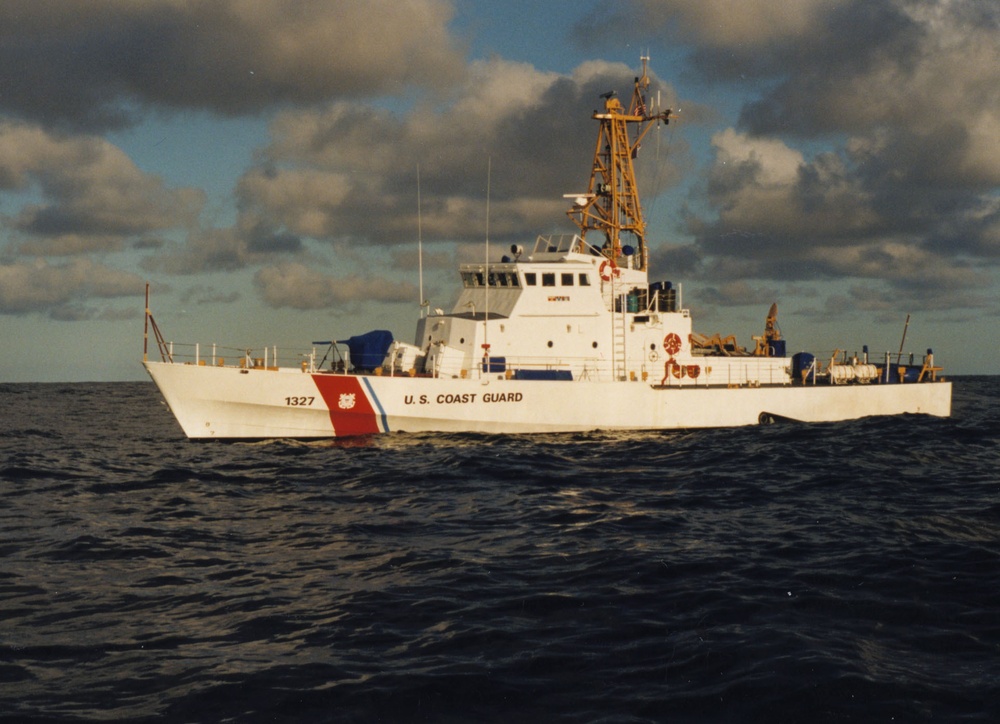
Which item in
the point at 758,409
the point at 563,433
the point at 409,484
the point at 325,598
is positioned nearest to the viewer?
the point at 325,598

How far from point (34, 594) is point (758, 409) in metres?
24.8

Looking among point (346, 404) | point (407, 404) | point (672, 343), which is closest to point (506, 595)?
point (346, 404)

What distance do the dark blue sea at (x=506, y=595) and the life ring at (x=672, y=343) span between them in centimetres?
1076

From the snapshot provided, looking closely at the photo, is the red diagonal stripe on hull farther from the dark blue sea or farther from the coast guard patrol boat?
the dark blue sea

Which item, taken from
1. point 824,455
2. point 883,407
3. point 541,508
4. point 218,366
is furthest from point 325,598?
point 883,407

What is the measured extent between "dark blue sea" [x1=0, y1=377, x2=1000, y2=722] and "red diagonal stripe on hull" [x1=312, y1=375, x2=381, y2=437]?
5858 mm

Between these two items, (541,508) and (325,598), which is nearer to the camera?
(325,598)

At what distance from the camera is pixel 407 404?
81.6 feet

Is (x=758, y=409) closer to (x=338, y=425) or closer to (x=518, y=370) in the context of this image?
(x=518, y=370)

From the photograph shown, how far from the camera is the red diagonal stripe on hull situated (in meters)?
24.2

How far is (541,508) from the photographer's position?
1448 cm

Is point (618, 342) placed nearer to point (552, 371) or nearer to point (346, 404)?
point (552, 371)

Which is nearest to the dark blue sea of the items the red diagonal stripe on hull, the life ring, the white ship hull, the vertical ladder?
the white ship hull

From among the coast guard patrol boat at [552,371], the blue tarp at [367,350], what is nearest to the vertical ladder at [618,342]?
the coast guard patrol boat at [552,371]
